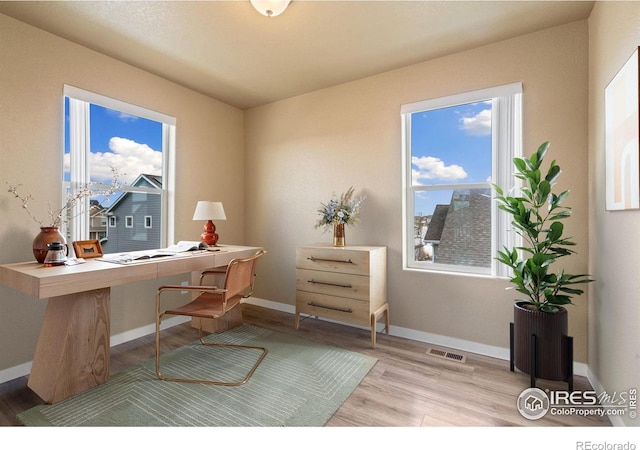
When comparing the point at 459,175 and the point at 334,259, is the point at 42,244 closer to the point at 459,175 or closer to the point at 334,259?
the point at 334,259

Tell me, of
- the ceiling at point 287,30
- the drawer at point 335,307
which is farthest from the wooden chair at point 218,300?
the ceiling at point 287,30

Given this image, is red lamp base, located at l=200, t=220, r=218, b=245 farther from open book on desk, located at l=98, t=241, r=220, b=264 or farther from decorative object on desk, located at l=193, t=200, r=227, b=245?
open book on desk, located at l=98, t=241, r=220, b=264

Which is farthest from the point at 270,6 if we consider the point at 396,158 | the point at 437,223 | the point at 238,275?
the point at 437,223

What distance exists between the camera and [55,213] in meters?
2.45

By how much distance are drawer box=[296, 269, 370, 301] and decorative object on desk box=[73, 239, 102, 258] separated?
1774mm

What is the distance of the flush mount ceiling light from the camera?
1929mm

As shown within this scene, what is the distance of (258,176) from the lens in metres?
4.08

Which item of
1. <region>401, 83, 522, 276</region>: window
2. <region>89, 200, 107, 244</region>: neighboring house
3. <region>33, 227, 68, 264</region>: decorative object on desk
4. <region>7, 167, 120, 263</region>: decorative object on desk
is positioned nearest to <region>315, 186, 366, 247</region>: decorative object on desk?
<region>401, 83, 522, 276</region>: window

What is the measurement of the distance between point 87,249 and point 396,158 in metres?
2.90

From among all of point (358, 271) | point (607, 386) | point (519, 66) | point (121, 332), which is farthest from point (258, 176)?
point (607, 386)

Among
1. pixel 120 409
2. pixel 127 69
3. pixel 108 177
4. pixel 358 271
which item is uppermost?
pixel 127 69

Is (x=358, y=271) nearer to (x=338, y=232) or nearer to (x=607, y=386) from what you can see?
(x=338, y=232)

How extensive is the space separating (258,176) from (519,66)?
306 centimetres

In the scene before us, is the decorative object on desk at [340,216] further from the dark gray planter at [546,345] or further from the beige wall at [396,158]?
the dark gray planter at [546,345]
